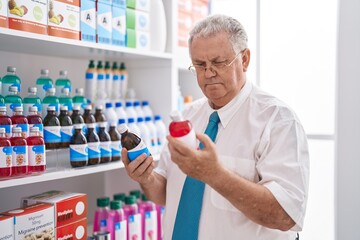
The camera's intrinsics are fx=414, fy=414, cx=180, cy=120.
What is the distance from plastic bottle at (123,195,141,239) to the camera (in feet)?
6.61

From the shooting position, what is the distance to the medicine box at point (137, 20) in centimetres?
206

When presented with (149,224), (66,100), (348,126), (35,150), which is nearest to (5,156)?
(35,150)

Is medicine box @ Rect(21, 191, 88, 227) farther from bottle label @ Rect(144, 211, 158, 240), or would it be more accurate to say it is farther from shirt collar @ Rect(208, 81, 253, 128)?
shirt collar @ Rect(208, 81, 253, 128)

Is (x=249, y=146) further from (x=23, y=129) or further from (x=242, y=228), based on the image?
(x=23, y=129)

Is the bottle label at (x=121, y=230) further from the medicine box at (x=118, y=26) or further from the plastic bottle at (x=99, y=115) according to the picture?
the medicine box at (x=118, y=26)

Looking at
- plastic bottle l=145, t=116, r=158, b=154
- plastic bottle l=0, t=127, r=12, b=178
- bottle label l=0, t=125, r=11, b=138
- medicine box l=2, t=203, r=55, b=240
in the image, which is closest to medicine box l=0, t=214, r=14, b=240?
medicine box l=2, t=203, r=55, b=240

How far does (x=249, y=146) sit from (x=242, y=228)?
285mm

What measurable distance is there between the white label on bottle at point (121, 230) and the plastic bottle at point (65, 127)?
0.47m

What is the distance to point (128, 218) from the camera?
2025 mm

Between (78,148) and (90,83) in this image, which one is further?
(90,83)

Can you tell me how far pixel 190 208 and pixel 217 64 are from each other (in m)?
0.53

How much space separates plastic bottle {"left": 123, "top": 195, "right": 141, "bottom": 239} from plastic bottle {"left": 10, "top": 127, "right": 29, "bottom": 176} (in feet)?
2.31

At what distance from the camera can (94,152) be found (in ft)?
5.91

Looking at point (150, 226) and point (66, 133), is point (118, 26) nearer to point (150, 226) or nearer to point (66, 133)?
point (66, 133)
